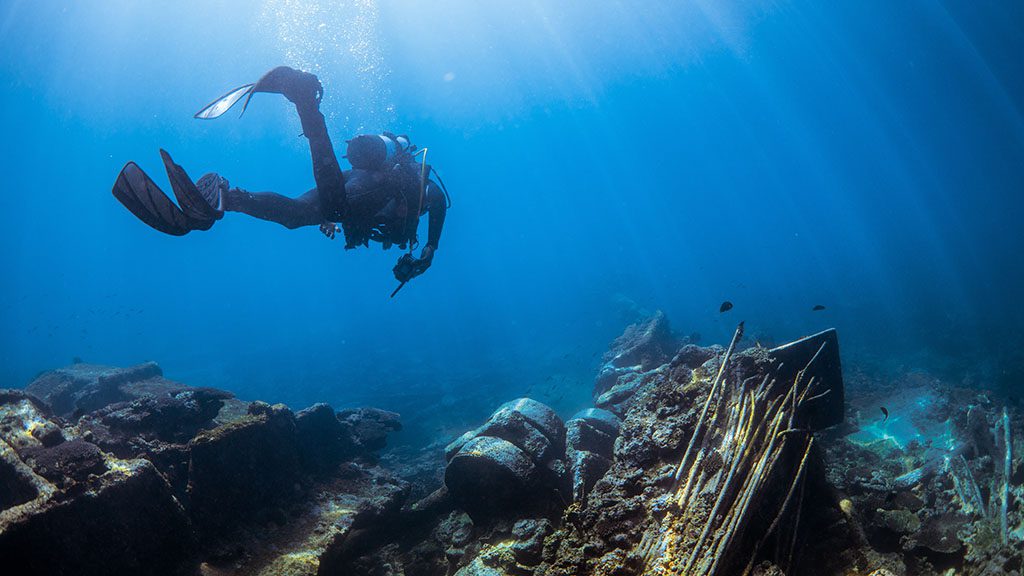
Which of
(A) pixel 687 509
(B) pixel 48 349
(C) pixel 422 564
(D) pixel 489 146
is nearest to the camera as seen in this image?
(A) pixel 687 509

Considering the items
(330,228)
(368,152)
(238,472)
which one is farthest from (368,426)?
(368,152)

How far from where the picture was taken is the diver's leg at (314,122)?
405 centimetres

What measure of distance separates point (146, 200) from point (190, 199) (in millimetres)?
300

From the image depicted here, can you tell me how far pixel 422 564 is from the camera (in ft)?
17.4

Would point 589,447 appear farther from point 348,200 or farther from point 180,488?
point 180,488

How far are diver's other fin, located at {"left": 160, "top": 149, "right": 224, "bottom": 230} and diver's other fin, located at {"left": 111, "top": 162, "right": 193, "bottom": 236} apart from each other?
76 millimetres

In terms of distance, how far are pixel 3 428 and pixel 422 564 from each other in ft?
16.5

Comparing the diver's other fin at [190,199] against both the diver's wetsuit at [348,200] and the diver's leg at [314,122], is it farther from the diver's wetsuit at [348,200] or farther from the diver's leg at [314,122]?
the diver's leg at [314,122]

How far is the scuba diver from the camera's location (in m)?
3.56

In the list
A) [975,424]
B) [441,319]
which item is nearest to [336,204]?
[975,424]

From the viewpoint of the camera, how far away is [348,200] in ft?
14.9

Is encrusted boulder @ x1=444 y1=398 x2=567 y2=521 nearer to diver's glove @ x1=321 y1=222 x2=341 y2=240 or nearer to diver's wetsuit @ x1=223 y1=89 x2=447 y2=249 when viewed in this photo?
diver's wetsuit @ x1=223 y1=89 x2=447 y2=249

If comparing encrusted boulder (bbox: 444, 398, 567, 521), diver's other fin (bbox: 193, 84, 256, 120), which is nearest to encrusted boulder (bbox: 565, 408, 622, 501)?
encrusted boulder (bbox: 444, 398, 567, 521)

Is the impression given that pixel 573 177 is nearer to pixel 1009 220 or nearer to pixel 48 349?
pixel 1009 220
